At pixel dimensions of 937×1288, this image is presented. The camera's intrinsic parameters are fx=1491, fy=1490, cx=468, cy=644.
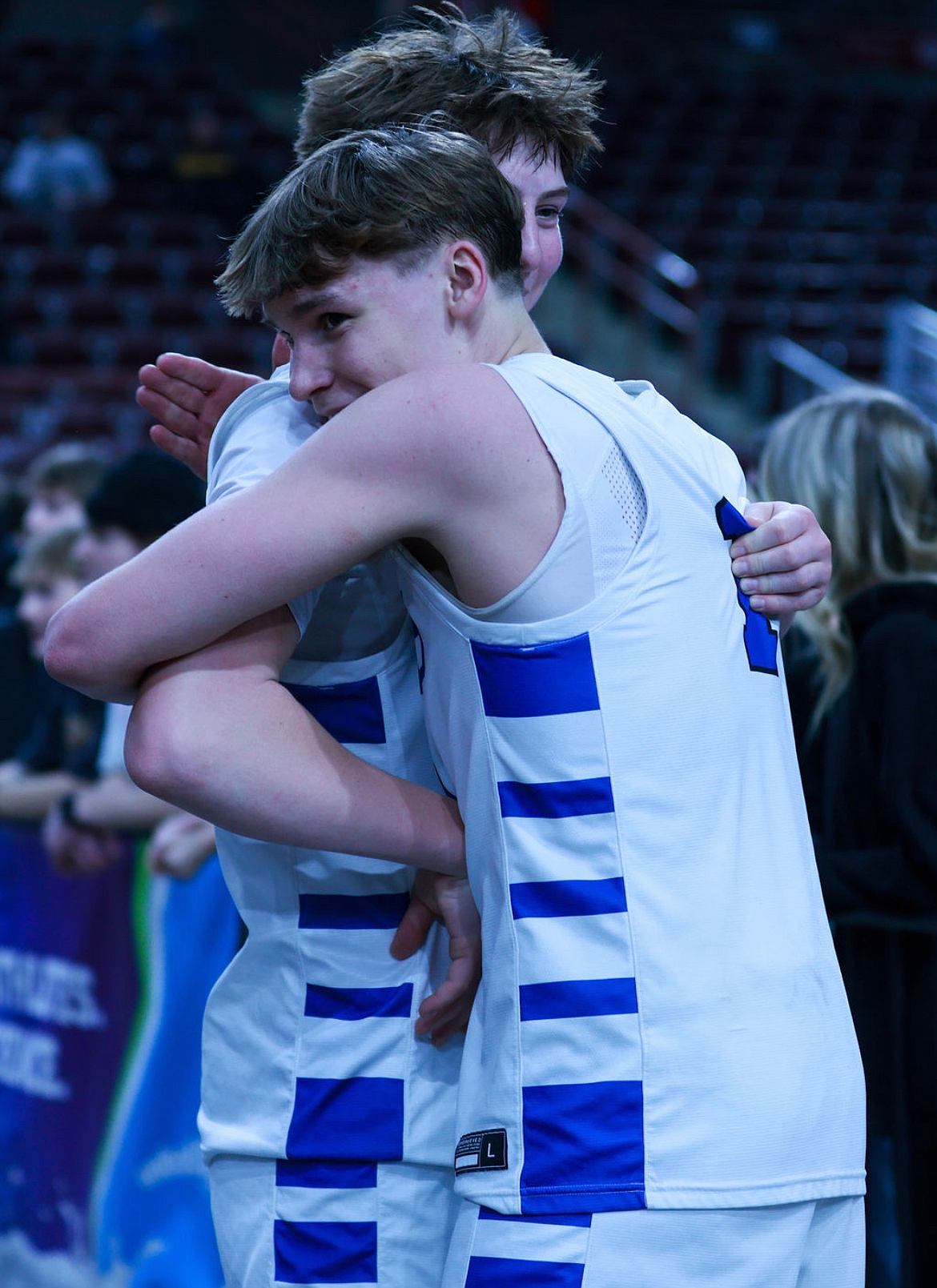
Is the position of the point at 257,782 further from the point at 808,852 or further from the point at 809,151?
the point at 809,151

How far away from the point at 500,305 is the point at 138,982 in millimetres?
2294

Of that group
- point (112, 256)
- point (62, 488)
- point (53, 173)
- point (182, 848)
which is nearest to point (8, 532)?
point (62, 488)

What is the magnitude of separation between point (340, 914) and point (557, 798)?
39 centimetres

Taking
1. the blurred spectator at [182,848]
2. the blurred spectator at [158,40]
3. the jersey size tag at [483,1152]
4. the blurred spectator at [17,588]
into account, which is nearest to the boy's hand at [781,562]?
the jersey size tag at [483,1152]

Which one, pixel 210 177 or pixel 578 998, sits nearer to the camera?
pixel 578 998

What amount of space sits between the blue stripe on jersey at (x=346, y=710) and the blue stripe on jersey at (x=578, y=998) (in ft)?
1.27

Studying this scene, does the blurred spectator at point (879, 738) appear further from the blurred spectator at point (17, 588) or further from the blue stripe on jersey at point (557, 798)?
the blurred spectator at point (17, 588)

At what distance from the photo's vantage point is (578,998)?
137 cm

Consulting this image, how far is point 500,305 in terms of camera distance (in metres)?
1.55

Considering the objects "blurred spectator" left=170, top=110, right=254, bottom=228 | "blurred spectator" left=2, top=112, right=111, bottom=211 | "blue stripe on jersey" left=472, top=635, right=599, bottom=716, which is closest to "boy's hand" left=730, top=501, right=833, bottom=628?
"blue stripe on jersey" left=472, top=635, right=599, bottom=716

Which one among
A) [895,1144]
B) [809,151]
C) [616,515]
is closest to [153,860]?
[895,1144]

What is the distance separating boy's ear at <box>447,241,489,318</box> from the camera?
149 centimetres

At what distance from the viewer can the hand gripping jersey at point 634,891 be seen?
1.35m

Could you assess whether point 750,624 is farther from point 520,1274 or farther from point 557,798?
point 520,1274
